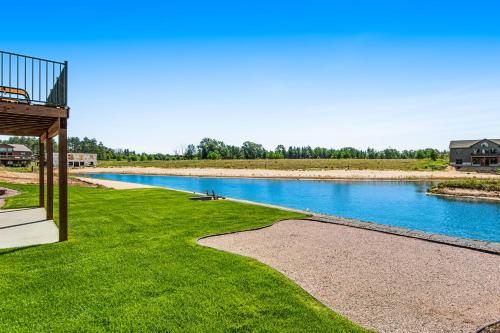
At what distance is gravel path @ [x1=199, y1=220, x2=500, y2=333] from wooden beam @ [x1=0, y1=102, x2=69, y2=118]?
5.00m

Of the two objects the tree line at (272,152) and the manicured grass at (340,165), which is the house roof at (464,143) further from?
the tree line at (272,152)

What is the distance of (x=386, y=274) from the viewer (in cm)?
666

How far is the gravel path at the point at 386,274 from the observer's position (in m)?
4.94

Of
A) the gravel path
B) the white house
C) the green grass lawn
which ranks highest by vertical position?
the white house

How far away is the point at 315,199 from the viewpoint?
34.2 m

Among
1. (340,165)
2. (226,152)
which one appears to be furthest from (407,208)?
(226,152)

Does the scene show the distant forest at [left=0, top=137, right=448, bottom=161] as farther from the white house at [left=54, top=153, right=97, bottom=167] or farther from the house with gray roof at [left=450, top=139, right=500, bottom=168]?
the house with gray roof at [left=450, top=139, right=500, bottom=168]

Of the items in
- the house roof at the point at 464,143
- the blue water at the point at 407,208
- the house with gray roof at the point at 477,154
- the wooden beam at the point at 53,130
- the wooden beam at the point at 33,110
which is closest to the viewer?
the wooden beam at the point at 33,110

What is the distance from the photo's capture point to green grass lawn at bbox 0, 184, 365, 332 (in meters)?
4.51

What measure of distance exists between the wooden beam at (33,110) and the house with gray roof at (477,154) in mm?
76282

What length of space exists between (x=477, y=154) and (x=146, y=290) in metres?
78.7

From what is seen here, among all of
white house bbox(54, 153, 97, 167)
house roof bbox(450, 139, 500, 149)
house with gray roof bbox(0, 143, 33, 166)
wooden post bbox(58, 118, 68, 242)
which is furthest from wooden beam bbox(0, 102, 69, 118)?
white house bbox(54, 153, 97, 167)

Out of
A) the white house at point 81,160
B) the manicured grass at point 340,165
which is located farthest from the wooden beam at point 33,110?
the white house at point 81,160

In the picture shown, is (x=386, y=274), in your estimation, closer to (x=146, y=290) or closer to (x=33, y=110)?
(x=146, y=290)
